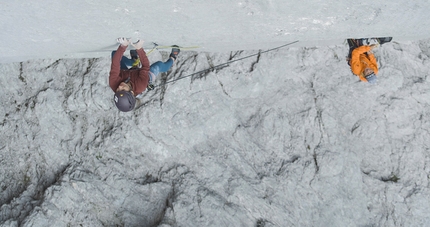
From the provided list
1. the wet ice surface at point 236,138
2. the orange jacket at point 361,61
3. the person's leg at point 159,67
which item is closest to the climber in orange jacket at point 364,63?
the orange jacket at point 361,61

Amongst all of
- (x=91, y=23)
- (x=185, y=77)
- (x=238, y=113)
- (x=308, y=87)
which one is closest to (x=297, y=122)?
(x=308, y=87)

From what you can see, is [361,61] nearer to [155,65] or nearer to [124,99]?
[155,65]

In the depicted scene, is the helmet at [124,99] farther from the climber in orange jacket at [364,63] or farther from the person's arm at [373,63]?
the person's arm at [373,63]

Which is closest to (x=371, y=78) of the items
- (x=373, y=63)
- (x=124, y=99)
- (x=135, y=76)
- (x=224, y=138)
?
(x=373, y=63)

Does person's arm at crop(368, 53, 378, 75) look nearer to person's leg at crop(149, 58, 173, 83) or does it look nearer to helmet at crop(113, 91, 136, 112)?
person's leg at crop(149, 58, 173, 83)

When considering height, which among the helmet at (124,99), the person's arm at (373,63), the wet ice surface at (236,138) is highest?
the helmet at (124,99)

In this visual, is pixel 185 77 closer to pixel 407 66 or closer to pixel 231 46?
pixel 231 46
